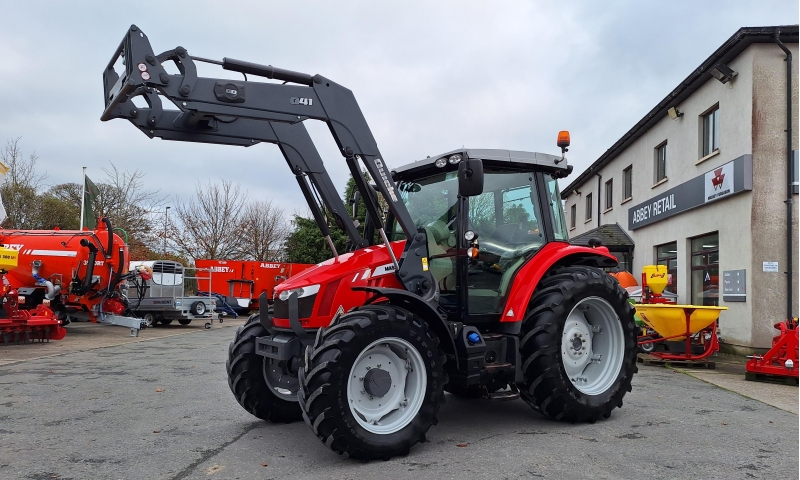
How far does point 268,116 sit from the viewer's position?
14.3 ft

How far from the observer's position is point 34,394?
672 centimetres

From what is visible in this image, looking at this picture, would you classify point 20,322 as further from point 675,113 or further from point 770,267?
point 675,113

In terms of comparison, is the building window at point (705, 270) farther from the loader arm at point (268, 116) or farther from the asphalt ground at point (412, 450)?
the loader arm at point (268, 116)

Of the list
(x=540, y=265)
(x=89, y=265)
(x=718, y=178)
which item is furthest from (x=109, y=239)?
(x=718, y=178)

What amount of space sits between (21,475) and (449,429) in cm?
299

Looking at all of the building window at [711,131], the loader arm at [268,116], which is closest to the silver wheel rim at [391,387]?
the loader arm at [268,116]

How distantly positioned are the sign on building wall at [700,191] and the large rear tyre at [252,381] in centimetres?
915

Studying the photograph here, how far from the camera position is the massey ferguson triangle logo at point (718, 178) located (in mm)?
11727

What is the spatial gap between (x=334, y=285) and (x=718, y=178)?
9.78m

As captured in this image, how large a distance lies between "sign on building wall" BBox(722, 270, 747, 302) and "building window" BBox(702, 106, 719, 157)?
261 centimetres

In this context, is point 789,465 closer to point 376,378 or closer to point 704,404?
point 704,404

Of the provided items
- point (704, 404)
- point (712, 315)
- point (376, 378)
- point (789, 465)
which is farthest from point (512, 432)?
point (712, 315)

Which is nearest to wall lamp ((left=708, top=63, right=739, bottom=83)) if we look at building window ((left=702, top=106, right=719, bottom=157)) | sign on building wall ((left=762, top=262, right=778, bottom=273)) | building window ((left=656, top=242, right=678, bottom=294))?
building window ((left=702, top=106, right=719, bottom=157))

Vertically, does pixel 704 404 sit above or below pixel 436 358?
below
